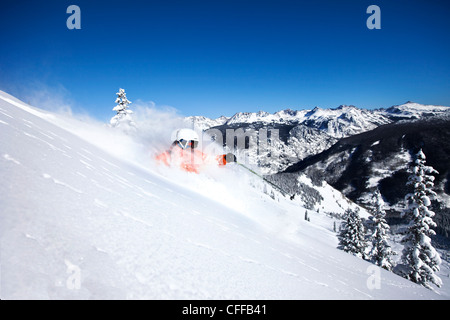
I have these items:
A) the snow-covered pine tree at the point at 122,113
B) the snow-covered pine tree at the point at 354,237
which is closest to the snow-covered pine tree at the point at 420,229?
the snow-covered pine tree at the point at 354,237

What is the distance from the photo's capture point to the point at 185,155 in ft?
41.1

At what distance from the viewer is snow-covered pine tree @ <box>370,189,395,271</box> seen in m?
22.5

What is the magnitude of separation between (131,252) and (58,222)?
0.97m

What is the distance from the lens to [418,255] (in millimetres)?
18344

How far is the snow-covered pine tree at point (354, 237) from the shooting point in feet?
84.8

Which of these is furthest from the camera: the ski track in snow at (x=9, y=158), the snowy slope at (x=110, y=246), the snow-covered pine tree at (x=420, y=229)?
the snow-covered pine tree at (x=420, y=229)

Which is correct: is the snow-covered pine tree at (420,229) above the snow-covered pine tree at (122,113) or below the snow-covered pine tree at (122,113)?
below

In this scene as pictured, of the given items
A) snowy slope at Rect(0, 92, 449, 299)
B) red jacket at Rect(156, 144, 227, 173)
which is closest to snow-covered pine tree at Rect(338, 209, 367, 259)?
red jacket at Rect(156, 144, 227, 173)

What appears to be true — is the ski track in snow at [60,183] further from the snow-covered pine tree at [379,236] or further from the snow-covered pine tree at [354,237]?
the snow-covered pine tree at [354,237]

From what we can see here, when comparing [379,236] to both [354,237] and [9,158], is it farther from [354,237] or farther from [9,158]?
[9,158]

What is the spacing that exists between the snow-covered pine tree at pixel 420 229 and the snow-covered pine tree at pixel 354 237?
6.97 metres

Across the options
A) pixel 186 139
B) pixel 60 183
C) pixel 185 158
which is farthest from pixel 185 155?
pixel 60 183
